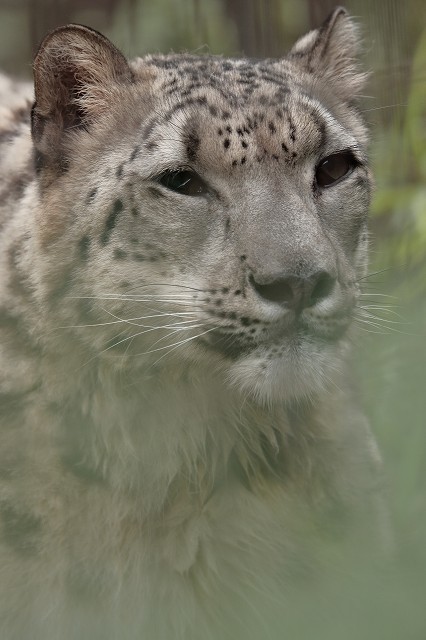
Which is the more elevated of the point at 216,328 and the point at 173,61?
the point at 173,61

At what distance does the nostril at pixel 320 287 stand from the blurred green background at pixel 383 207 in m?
0.48

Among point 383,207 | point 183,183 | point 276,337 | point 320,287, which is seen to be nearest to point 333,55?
point 183,183

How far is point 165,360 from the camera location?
3723mm

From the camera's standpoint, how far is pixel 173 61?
13.5ft

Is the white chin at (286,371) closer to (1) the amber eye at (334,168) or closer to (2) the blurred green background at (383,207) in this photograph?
(2) the blurred green background at (383,207)

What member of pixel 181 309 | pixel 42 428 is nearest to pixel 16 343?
pixel 42 428

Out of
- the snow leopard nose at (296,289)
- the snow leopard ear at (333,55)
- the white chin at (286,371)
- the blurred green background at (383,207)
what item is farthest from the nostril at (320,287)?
the snow leopard ear at (333,55)

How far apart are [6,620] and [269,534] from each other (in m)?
0.97

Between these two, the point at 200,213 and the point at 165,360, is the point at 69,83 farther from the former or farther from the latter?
the point at 165,360

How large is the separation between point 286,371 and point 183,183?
29.0 inches

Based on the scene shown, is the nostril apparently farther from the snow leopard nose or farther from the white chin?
the white chin

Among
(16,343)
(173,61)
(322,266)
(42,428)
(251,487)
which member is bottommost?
(251,487)

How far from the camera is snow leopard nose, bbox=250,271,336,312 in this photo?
3211mm

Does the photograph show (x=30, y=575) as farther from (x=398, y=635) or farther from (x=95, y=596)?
(x=398, y=635)
